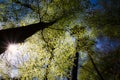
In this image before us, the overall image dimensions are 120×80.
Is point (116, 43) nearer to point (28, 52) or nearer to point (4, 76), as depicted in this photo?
point (28, 52)

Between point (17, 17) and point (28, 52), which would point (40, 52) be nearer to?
point (28, 52)

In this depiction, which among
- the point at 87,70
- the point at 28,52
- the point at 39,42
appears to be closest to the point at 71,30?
the point at 39,42

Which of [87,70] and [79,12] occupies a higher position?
[79,12]

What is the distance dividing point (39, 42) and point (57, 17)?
3.23m

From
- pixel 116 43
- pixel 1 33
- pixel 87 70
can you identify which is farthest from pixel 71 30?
pixel 87 70

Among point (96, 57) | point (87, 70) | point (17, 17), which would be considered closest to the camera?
point (17, 17)

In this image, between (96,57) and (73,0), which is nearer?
(73,0)

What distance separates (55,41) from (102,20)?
4754mm

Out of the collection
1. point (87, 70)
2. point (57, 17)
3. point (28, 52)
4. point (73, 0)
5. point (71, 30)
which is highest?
point (73, 0)

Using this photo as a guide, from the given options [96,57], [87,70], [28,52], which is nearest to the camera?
[28,52]

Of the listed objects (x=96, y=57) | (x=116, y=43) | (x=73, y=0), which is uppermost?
(x=73, y=0)

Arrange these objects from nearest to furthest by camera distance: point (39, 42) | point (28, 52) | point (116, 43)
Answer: point (39, 42), point (28, 52), point (116, 43)

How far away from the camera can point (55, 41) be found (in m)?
17.8

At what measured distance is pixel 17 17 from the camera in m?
15.7
